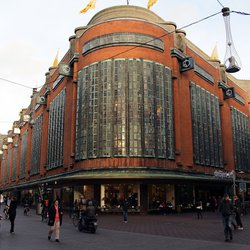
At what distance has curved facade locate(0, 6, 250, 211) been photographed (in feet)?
107

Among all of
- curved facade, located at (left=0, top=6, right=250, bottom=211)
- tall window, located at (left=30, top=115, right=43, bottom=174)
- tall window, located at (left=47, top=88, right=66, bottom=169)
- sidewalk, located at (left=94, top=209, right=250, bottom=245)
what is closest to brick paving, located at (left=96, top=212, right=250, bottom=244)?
sidewalk, located at (left=94, top=209, right=250, bottom=245)

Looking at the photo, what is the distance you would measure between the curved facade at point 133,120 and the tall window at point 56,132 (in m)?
0.16

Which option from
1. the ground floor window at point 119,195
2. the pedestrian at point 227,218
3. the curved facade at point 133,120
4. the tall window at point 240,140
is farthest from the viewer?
the tall window at point 240,140

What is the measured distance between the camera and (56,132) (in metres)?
45.8

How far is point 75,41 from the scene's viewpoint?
1601 inches

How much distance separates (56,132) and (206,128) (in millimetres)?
20462

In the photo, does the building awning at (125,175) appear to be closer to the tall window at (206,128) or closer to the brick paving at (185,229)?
the tall window at (206,128)

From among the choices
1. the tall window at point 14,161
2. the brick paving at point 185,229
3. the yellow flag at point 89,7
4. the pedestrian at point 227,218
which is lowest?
the brick paving at point 185,229

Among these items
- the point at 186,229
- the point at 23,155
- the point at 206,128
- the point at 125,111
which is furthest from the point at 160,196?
the point at 23,155

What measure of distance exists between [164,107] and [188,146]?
6687 millimetres

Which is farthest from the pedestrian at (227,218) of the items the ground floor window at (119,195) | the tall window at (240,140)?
the tall window at (240,140)

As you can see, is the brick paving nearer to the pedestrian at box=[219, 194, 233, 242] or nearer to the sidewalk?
the sidewalk

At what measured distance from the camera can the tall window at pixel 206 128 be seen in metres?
42.3

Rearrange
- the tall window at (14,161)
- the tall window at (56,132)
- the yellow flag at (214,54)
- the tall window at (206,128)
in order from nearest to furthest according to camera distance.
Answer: the tall window at (206,128) < the tall window at (56,132) < the yellow flag at (214,54) < the tall window at (14,161)
